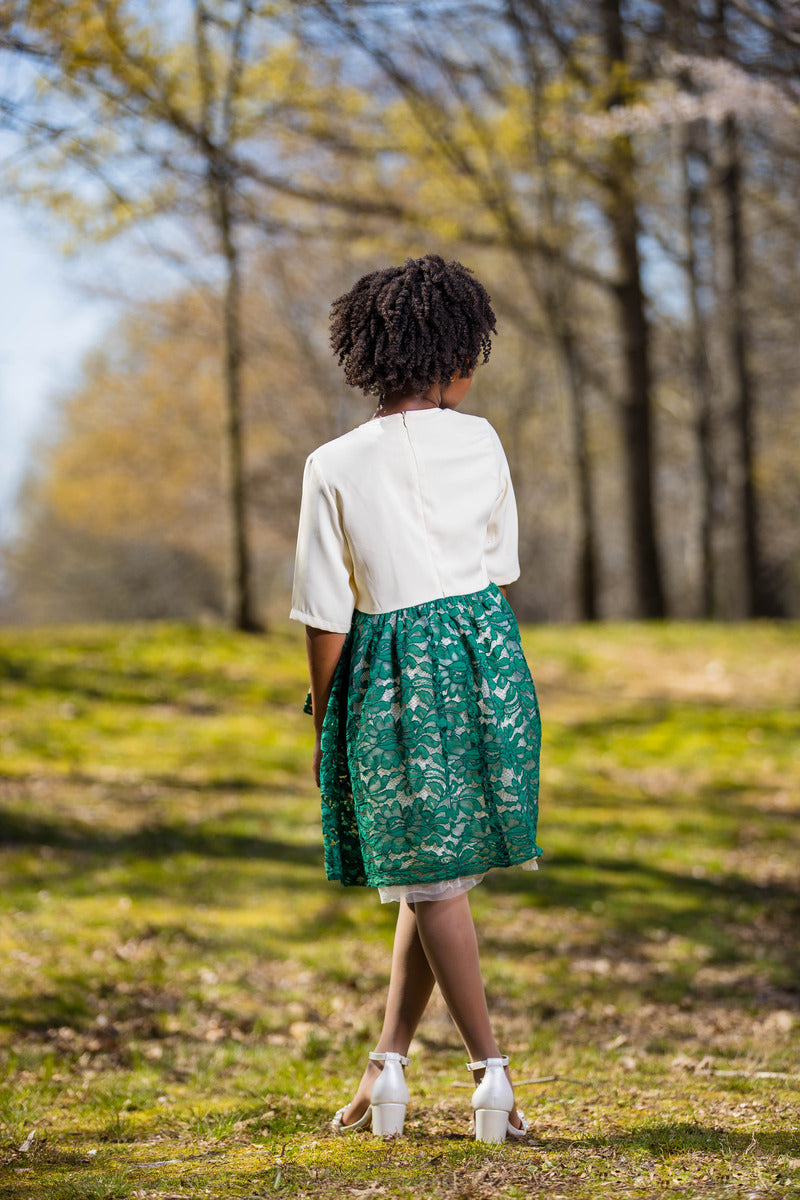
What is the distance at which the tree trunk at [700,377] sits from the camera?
47.3 feet

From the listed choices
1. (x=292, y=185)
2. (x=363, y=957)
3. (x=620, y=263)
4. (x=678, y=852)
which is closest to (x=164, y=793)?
(x=363, y=957)

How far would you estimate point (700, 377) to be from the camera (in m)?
16.4

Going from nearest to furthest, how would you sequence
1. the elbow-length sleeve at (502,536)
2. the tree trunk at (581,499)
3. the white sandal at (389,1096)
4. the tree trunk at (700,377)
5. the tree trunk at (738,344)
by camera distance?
the white sandal at (389,1096), the elbow-length sleeve at (502,536), the tree trunk at (581,499), the tree trunk at (738,344), the tree trunk at (700,377)

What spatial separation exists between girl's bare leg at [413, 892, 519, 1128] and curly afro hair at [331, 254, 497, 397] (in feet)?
3.72

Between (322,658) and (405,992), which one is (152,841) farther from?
(322,658)

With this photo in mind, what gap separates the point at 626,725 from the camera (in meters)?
8.27

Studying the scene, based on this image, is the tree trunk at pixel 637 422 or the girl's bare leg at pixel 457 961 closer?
the girl's bare leg at pixel 457 961

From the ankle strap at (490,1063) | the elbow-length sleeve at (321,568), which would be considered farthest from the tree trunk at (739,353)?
the ankle strap at (490,1063)

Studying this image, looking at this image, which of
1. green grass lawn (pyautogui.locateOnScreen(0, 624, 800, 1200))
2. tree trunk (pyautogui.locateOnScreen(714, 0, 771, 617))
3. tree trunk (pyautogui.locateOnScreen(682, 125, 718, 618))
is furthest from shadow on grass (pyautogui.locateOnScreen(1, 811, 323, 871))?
tree trunk (pyautogui.locateOnScreen(682, 125, 718, 618))

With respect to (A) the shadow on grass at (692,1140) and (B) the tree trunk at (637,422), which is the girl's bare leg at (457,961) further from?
(B) the tree trunk at (637,422)

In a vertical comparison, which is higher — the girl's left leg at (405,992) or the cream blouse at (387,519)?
the cream blouse at (387,519)

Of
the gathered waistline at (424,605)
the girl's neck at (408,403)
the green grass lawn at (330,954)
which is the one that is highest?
the girl's neck at (408,403)

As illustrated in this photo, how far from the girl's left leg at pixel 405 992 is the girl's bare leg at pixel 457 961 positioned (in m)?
0.10

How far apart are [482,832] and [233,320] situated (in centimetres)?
→ 861
